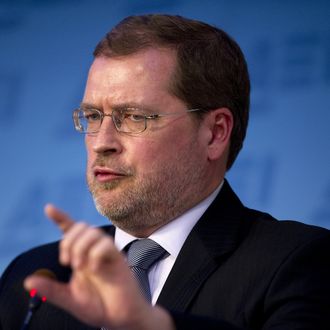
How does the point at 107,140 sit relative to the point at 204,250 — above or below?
above

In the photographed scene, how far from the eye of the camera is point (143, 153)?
203 cm

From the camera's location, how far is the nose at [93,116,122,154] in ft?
6.56

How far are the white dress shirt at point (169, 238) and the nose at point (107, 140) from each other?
10.8 inches

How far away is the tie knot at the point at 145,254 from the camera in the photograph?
6.55 feet

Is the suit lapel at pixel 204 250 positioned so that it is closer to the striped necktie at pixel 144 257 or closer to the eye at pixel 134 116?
the striped necktie at pixel 144 257

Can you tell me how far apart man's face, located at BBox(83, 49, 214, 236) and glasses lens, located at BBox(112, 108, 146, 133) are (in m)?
0.02

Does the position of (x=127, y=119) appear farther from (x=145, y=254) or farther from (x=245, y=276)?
(x=245, y=276)

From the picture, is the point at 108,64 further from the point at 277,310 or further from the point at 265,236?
the point at 277,310

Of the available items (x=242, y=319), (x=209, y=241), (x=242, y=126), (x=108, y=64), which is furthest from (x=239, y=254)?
(x=108, y=64)

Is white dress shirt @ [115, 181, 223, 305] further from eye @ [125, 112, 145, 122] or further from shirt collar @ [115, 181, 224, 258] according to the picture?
eye @ [125, 112, 145, 122]

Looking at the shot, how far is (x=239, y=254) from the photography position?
193 cm

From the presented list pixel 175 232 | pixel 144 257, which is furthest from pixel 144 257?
pixel 175 232

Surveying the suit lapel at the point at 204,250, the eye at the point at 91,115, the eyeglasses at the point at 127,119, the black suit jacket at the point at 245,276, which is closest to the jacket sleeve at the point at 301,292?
the black suit jacket at the point at 245,276

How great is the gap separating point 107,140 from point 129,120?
0.10 m
